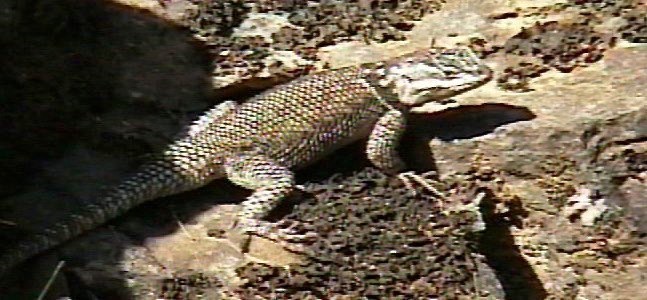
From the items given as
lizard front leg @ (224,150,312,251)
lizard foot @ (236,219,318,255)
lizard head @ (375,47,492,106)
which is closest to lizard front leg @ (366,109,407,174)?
lizard head @ (375,47,492,106)

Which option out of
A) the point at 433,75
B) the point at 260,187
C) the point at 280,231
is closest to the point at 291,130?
the point at 260,187

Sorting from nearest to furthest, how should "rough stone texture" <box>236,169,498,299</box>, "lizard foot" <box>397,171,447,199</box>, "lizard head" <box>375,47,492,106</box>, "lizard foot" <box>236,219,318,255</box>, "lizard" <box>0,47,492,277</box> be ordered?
"rough stone texture" <box>236,169,498,299</box>
"lizard foot" <box>236,219,318,255</box>
"lizard" <box>0,47,492,277</box>
"lizard foot" <box>397,171,447,199</box>
"lizard head" <box>375,47,492,106</box>

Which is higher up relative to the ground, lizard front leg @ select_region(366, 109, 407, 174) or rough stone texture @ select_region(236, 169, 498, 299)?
lizard front leg @ select_region(366, 109, 407, 174)

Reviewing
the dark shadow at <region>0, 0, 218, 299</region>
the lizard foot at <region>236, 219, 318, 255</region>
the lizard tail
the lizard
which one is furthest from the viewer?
the lizard

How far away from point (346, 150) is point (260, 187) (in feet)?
2.69

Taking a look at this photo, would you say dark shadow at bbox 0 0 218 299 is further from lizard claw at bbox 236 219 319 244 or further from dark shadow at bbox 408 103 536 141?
dark shadow at bbox 408 103 536 141

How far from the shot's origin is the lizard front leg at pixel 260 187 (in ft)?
19.2

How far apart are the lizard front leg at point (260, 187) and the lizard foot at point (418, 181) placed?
2.08 feet

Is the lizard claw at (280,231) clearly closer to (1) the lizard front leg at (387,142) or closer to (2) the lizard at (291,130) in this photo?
(2) the lizard at (291,130)

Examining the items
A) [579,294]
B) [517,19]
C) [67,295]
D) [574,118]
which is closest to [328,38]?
[517,19]

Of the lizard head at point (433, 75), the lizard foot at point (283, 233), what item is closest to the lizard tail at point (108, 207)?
the lizard foot at point (283, 233)

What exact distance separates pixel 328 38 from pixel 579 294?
217cm

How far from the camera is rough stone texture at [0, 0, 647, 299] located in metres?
5.76

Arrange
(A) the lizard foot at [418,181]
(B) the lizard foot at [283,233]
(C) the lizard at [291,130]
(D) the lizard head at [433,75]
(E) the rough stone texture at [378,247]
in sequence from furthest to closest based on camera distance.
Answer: (D) the lizard head at [433,75] < (A) the lizard foot at [418,181] < (C) the lizard at [291,130] < (B) the lizard foot at [283,233] < (E) the rough stone texture at [378,247]
